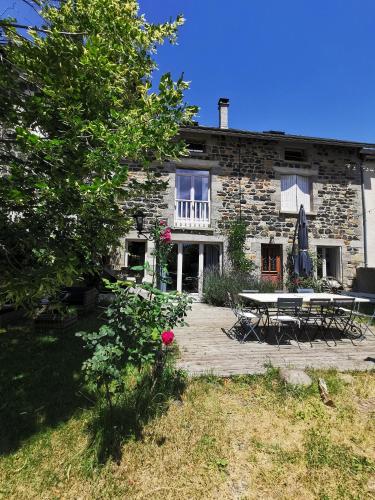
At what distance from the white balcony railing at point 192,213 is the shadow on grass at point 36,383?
21.1 feet

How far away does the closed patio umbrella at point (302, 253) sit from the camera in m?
10.1

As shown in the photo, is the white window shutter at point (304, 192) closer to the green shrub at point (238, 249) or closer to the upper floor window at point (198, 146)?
the green shrub at point (238, 249)

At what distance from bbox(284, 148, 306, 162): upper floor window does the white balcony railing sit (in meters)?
4.12

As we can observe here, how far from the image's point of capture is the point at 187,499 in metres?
2.21

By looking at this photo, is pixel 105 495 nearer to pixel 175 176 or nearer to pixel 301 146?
pixel 175 176

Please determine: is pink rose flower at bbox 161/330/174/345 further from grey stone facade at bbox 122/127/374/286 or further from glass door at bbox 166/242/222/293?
grey stone facade at bbox 122/127/374/286

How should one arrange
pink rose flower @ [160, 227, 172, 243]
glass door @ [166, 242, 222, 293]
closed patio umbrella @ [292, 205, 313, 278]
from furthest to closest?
1. glass door @ [166, 242, 222, 293]
2. closed patio umbrella @ [292, 205, 313, 278]
3. pink rose flower @ [160, 227, 172, 243]

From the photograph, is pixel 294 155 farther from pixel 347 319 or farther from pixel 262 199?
pixel 347 319

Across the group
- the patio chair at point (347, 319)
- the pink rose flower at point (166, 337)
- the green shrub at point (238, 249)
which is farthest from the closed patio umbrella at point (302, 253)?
the pink rose flower at point (166, 337)

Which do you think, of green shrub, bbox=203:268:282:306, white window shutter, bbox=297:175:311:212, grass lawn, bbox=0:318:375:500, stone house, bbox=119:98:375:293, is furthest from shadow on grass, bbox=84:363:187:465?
white window shutter, bbox=297:175:311:212

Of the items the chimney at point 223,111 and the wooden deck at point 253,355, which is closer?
the wooden deck at point 253,355

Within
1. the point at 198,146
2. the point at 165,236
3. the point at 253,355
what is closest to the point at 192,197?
the point at 198,146

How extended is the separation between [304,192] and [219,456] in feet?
36.3

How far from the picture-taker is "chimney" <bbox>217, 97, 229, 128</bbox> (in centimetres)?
1180
